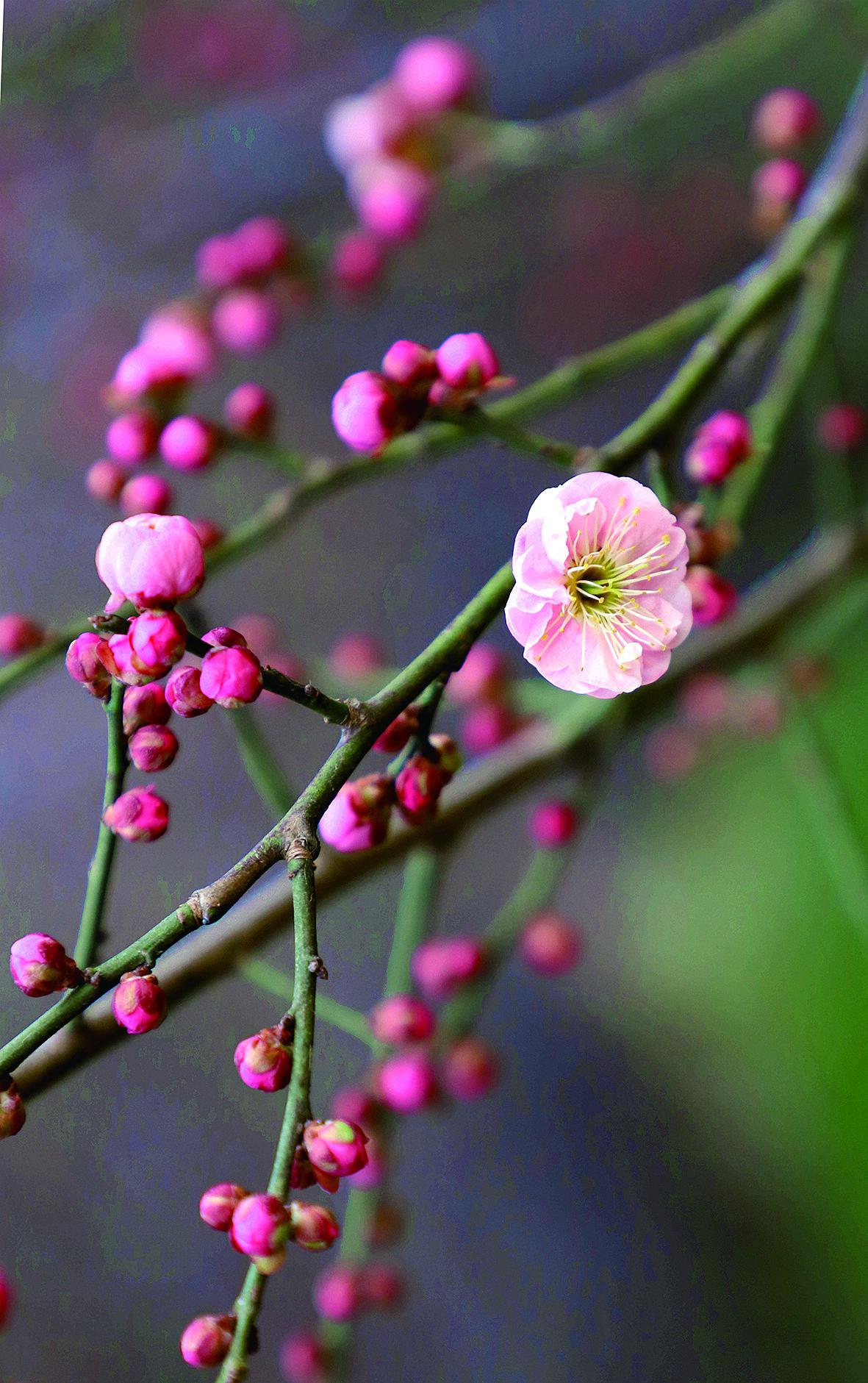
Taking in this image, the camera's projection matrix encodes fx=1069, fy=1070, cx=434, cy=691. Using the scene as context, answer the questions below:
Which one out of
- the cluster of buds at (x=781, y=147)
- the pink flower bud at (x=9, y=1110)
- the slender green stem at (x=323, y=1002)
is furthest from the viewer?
the cluster of buds at (x=781, y=147)

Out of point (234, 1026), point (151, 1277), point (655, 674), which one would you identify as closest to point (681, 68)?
point (655, 674)

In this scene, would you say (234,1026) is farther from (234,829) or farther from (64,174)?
(64,174)

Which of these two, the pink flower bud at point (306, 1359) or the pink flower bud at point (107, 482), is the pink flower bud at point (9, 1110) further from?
the pink flower bud at point (306, 1359)

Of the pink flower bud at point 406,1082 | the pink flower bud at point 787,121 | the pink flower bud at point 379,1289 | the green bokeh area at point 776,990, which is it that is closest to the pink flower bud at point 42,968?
the pink flower bud at point 406,1082

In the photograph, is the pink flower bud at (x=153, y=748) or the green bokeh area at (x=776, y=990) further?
the green bokeh area at (x=776, y=990)

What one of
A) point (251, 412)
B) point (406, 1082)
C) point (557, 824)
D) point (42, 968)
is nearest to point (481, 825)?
point (557, 824)

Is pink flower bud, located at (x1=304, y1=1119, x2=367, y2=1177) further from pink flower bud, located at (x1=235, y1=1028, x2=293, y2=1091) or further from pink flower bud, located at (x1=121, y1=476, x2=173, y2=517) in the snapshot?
pink flower bud, located at (x1=121, y1=476, x2=173, y2=517)
